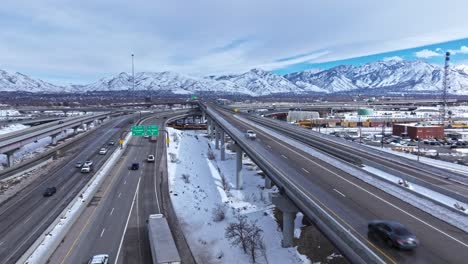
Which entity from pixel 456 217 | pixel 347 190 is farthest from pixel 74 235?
pixel 456 217

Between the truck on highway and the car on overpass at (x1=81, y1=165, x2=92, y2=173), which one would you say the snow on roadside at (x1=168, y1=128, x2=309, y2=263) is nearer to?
the truck on highway

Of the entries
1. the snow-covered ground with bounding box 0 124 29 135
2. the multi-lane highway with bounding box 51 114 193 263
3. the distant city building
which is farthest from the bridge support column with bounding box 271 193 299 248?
the distant city building

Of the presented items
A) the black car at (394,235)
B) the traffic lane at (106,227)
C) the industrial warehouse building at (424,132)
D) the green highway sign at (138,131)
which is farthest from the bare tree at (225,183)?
the industrial warehouse building at (424,132)

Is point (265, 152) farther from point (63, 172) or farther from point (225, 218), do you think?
point (63, 172)

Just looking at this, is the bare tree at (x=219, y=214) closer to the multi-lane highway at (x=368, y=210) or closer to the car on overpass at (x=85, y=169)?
the multi-lane highway at (x=368, y=210)

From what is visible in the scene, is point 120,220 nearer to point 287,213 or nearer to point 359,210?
point 287,213

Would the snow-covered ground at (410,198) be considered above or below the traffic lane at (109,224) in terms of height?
above
